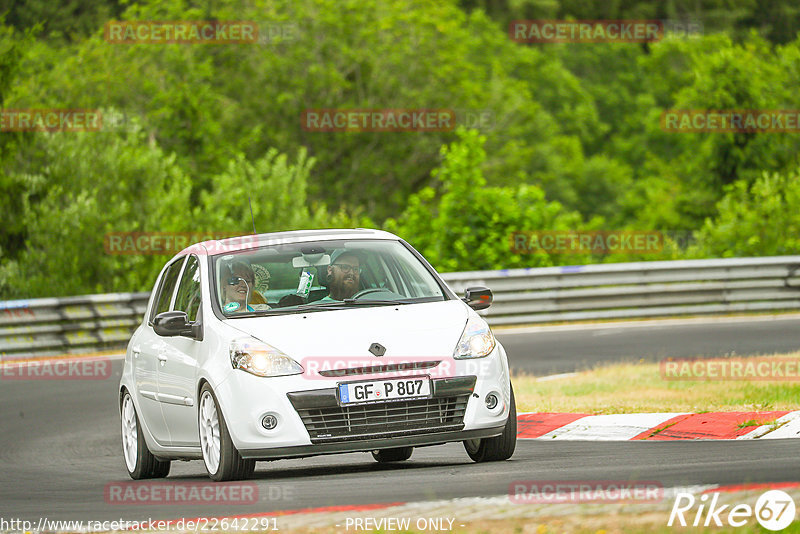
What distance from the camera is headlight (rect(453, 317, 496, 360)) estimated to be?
8.52 meters

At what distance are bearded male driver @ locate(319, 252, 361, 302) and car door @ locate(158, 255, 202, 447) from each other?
0.84 m

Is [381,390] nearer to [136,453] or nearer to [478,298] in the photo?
[478,298]

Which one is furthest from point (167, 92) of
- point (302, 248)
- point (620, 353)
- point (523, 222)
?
point (302, 248)

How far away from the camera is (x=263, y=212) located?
1217 inches

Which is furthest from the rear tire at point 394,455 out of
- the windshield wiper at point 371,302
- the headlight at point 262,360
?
the headlight at point 262,360

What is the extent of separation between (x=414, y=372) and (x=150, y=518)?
5.93 feet

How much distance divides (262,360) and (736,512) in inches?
131

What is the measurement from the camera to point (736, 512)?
5.76 metres

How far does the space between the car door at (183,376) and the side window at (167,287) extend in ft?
1.25

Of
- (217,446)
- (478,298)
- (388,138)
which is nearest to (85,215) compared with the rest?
(478,298)

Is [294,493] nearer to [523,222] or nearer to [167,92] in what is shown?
[523,222]

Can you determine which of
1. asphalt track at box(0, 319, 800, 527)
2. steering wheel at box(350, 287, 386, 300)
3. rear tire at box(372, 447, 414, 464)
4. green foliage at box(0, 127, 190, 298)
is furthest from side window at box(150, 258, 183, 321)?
green foliage at box(0, 127, 190, 298)

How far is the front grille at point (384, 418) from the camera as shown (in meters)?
8.23

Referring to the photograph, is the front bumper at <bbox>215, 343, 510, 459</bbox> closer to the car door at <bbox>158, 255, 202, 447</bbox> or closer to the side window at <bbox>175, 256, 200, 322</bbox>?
the car door at <bbox>158, 255, 202, 447</bbox>
